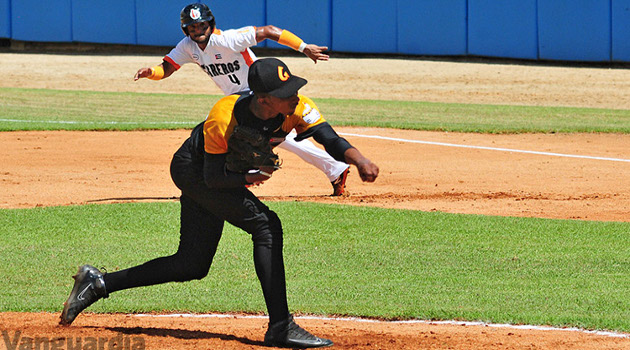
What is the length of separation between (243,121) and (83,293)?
5.10ft

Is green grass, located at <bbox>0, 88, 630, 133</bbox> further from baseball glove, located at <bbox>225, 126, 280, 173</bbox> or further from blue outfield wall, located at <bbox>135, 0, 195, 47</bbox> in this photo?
baseball glove, located at <bbox>225, 126, 280, 173</bbox>

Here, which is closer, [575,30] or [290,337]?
[290,337]

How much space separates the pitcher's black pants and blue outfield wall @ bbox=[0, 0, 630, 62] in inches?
873

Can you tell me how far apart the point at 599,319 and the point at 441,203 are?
443cm

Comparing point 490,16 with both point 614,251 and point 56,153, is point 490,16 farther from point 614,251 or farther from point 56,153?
point 614,251

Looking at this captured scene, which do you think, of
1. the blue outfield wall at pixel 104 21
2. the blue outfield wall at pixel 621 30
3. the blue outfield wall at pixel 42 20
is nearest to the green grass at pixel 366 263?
the blue outfield wall at pixel 621 30

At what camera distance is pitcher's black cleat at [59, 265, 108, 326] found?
17.6 ft

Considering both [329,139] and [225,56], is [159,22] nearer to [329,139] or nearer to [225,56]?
[225,56]

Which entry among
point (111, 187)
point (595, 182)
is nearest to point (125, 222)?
point (111, 187)

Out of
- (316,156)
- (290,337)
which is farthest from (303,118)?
(316,156)

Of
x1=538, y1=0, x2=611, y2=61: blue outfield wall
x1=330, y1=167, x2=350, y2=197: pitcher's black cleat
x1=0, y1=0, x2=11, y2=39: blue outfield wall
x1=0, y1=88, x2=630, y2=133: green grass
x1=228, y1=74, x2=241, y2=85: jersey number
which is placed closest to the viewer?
x1=228, y1=74, x2=241, y2=85: jersey number

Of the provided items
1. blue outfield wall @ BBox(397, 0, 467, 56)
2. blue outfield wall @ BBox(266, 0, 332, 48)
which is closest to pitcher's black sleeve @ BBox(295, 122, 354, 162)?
blue outfield wall @ BBox(397, 0, 467, 56)

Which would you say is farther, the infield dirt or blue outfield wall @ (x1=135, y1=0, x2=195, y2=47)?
blue outfield wall @ (x1=135, y1=0, x2=195, y2=47)

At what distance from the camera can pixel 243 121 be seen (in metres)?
4.74
